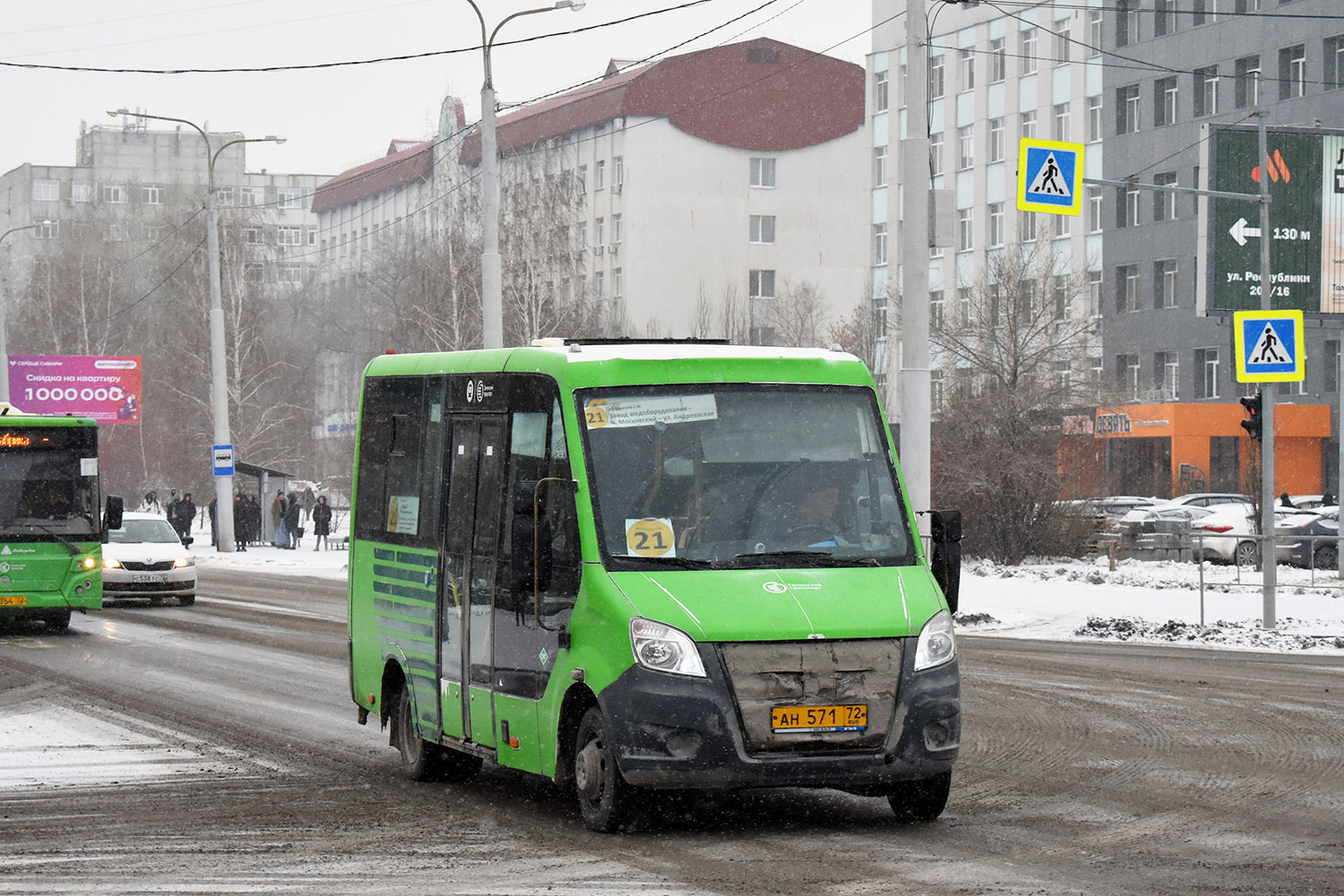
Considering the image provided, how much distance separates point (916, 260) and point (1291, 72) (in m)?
48.2

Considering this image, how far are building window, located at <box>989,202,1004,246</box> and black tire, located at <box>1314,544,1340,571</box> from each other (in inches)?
1637

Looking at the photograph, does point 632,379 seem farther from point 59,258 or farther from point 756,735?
point 59,258

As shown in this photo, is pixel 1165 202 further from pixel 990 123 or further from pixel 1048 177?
pixel 1048 177

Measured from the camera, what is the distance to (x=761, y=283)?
303 feet

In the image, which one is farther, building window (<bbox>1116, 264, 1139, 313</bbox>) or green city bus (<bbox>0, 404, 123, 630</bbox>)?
building window (<bbox>1116, 264, 1139, 313</bbox>)

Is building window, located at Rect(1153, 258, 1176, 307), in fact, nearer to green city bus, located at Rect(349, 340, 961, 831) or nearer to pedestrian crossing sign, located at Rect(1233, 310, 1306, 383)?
pedestrian crossing sign, located at Rect(1233, 310, 1306, 383)

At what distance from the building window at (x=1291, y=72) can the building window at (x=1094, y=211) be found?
9.70 m

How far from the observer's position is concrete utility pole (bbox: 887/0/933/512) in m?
22.8

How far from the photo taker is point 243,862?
862cm

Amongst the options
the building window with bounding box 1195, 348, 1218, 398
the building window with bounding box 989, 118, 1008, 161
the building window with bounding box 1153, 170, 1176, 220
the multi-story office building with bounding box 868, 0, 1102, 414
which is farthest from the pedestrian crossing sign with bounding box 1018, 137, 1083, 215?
the building window with bounding box 989, 118, 1008, 161

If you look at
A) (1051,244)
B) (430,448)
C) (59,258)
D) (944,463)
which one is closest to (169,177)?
(59,258)

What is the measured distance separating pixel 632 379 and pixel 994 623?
636 inches

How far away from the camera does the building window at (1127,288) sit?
73.8 metres

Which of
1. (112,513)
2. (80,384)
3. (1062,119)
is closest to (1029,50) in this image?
(1062,119)
